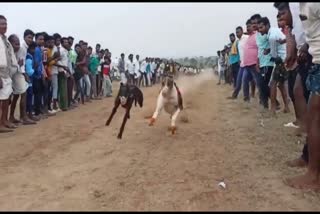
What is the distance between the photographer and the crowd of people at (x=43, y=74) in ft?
29.6

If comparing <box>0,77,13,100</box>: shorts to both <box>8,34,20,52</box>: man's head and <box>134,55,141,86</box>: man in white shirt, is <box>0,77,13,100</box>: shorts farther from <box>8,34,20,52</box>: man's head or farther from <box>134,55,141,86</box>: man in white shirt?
<box>134,55,141,86</box>: man in white shirt

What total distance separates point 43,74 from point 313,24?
7212 mm

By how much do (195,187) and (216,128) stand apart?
3.97 metres

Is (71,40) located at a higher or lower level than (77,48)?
higher

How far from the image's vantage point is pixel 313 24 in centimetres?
482

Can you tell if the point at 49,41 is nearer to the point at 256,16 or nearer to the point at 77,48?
the point at 77,48

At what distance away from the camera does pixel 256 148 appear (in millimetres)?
6688

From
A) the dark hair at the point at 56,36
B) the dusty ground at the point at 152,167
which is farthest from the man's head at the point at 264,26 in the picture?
the dark hair at the point at 56,36

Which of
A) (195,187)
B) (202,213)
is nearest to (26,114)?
(195,187)

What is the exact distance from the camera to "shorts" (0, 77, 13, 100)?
8.80 m

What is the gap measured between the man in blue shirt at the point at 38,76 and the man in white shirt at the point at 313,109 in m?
6.88

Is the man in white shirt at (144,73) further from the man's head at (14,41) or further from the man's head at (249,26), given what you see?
the man's head at (14,41)

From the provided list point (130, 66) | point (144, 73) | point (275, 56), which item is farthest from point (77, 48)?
point (144, 73)

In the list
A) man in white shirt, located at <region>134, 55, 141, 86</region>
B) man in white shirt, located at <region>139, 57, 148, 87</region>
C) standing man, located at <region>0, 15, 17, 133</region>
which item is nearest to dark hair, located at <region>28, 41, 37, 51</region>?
standing man, located at <region>0, 15, 17, 133</region>
